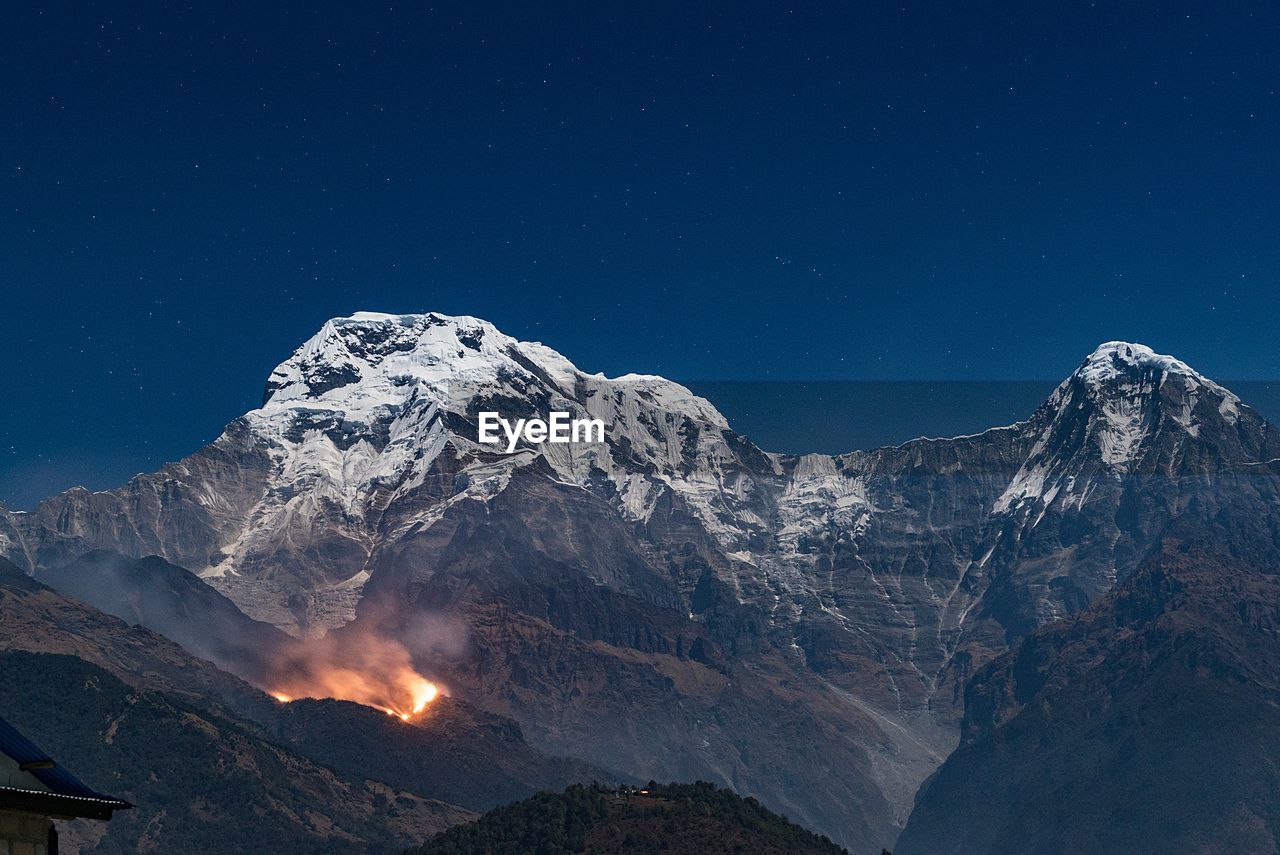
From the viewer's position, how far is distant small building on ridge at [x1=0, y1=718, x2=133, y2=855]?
17047 mm

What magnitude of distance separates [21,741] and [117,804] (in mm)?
1057

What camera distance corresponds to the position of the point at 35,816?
57.7 ft

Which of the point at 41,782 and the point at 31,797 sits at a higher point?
the point at 41,782

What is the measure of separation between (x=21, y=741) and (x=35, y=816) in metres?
0.88

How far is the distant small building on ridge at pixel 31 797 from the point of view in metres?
17.0

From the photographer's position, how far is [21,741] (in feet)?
56.1

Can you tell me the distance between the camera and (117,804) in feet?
57.8

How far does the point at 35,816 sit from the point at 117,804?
2.36 feet

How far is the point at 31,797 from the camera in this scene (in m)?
17.2
